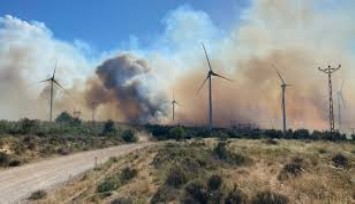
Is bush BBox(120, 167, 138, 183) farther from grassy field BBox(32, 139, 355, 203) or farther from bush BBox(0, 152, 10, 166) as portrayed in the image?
bush BBox(0, 152, 10, 166)

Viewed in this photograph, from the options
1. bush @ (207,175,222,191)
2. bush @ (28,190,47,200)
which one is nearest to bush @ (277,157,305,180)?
bush @ (207,175,222,191)

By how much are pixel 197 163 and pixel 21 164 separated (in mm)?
37896

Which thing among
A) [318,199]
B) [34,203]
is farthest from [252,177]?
[34,203]

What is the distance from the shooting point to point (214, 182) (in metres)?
26.7

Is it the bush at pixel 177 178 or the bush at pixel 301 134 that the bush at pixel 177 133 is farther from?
the bush at pixel 177 178

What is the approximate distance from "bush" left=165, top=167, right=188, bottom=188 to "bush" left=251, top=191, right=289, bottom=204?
7845mm

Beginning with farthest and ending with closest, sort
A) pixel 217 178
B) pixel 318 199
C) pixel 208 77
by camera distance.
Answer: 1. pixel 208 77
2. pixel 217 178
3. pixel 318 199

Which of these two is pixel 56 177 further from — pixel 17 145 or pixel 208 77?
pixel 208 77

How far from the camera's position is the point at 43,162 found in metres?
69.2

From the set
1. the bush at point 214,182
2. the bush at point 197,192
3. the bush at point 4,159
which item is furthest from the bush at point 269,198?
the bush at point 4,159

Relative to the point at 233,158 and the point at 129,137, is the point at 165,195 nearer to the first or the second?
the point at 233,158

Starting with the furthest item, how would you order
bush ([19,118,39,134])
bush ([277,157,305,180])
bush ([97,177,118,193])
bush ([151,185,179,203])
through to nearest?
bush ([19,118,39,134])
bush ([97,177,118,193])
bush ([277,157,305,180])
bush ([151,185,179,203])

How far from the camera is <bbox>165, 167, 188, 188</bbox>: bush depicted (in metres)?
29.9

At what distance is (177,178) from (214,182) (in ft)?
14.0
